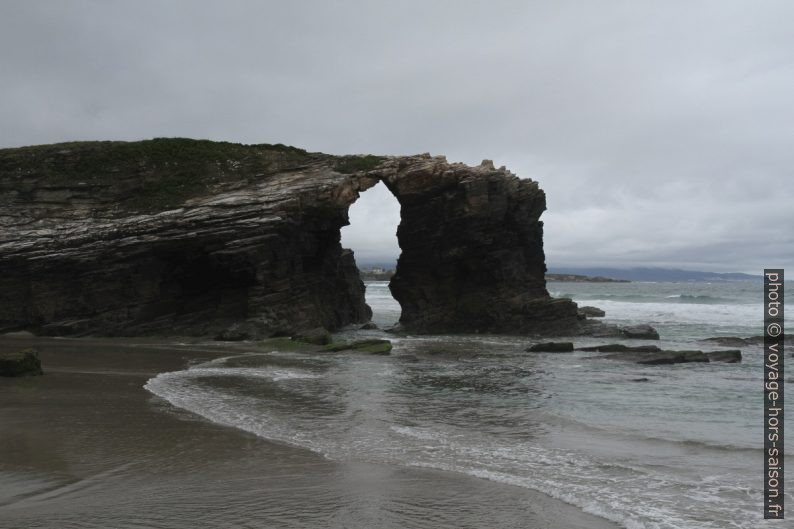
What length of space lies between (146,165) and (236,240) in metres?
8.62

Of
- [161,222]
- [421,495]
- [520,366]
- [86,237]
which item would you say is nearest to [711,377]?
[520,366]

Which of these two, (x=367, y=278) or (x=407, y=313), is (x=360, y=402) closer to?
(x=407, y=313)

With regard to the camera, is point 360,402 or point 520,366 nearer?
point 360,402

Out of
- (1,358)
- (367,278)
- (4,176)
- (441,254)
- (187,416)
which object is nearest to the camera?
(187,416)

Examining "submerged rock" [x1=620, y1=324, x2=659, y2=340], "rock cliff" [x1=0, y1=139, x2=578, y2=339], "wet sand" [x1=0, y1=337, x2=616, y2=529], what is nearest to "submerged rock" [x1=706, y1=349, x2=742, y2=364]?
"submerged rock" [x1=620, y1=324, x2=659, y2=340]

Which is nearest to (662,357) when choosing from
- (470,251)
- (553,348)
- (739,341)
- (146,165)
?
(553,348)

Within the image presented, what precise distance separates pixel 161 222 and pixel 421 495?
27.1 meters

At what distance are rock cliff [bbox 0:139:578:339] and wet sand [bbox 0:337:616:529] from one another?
2003cm

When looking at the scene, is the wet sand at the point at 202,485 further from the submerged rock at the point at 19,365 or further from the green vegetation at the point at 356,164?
the green vegetation at the point at 356,164

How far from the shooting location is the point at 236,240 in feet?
101

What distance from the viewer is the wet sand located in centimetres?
639

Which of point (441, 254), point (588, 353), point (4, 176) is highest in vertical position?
point (4, 176)

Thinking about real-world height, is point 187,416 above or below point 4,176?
below

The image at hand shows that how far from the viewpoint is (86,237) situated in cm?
3080
